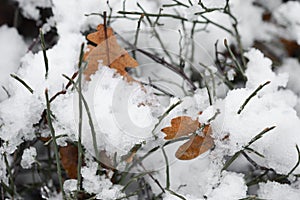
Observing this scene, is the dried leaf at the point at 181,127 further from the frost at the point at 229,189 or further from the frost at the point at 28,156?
the frost at the point at 28,156

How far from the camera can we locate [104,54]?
0.88 m

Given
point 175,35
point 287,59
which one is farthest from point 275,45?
point 175,35

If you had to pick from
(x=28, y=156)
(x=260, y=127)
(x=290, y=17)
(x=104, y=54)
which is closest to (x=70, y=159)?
(x=28, y=156)

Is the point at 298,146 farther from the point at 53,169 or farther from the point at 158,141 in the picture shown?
the point at 53,169

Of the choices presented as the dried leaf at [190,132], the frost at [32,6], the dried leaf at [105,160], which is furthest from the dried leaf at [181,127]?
the frost at [32,6]

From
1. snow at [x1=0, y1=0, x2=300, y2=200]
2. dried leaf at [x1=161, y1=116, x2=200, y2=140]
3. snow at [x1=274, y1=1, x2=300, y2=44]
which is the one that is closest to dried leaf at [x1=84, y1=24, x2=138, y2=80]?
snow at [x1=0, y1=0, x2=300, y2=200]

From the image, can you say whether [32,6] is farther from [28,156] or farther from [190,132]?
[190,132]

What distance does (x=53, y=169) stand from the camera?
106 centimetres

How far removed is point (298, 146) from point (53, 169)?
523mm

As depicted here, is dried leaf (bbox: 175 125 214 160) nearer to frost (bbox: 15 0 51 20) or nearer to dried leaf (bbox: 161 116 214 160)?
dried leaf (bbox: 161 116 214 160)

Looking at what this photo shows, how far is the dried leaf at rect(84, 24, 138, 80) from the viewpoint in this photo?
874 mm

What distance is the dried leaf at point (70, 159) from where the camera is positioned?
90 cm

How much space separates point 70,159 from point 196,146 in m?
0.24

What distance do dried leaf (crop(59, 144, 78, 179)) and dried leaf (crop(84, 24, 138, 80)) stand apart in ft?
0.47
